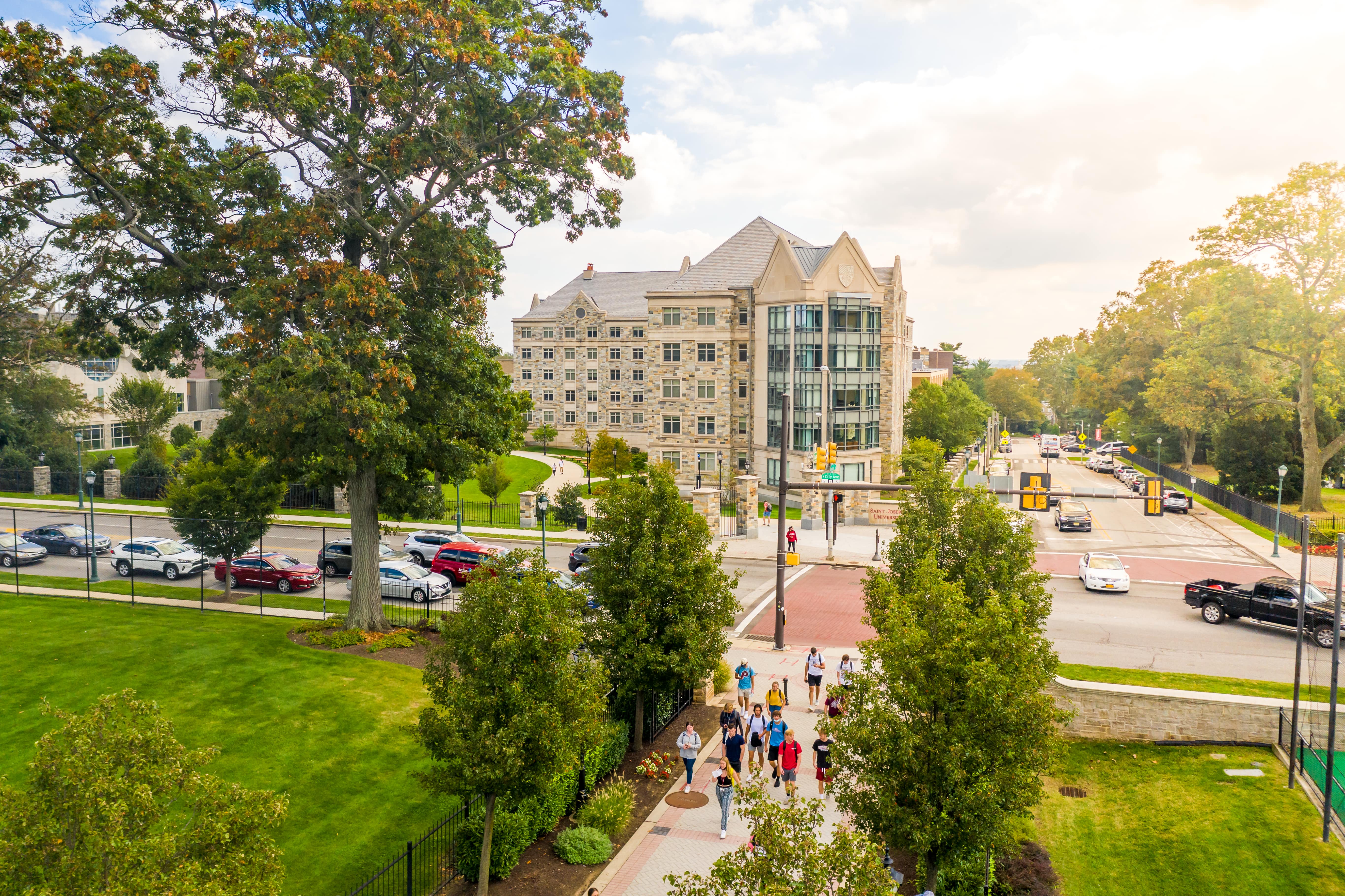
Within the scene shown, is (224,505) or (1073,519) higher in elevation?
(224,505)

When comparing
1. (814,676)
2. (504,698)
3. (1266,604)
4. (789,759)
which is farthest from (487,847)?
(1266,604)

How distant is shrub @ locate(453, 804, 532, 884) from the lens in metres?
13.1

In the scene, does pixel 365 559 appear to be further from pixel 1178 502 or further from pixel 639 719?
pixel 1178 502

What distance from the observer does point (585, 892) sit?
509 inches

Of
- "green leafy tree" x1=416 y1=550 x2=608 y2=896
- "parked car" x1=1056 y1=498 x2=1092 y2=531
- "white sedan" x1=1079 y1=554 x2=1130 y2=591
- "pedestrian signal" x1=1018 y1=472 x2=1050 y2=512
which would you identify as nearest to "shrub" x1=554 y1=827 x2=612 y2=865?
"green leafy tree" x1=416 y1=550 x2=608 y2=896

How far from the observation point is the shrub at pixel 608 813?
14.6m

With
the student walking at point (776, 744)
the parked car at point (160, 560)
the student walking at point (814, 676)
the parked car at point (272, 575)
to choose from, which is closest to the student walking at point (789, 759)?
the student walking at point (776, 744)

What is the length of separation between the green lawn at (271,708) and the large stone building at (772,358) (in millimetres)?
33653

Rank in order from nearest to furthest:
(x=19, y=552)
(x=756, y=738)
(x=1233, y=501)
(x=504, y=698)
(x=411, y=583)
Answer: (x=504, y=698) → (x=756, y=738) → (x=411, y=583) → (x=19, y=552) → (x=1233, y=501)

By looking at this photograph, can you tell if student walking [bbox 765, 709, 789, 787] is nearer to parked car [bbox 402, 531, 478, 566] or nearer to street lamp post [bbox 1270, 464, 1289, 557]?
parked car [bbox 402, 531, 478, 566]

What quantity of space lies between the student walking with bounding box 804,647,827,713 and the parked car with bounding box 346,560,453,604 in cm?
1471

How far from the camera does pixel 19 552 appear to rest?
114ft

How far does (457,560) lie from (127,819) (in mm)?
26490

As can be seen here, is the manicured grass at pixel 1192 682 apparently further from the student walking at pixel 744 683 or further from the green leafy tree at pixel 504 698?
the green leafy tree at pixel 504 698
